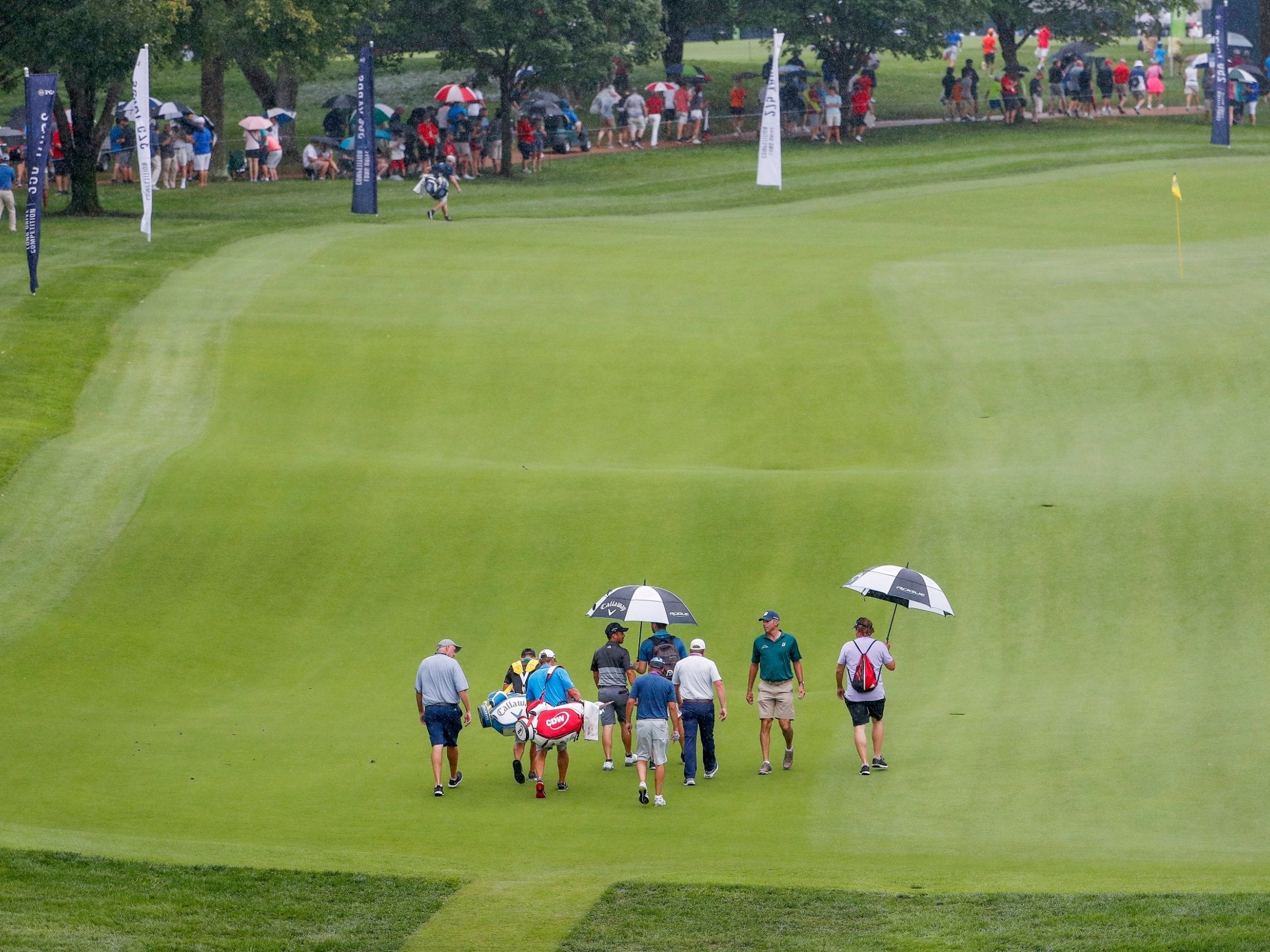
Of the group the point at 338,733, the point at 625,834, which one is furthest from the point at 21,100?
the point at 625,834

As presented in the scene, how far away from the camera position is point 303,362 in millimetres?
29250

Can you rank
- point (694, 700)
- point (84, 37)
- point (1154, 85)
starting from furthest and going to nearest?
point (1154, 85)
point (84, 37)
point (694, 700)

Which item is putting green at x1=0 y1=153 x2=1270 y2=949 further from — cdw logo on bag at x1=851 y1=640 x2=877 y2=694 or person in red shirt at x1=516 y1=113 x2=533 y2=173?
person in red shirt at x1=516 y1=113 x2=533 y2=173

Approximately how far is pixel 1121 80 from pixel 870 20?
11641 millimetres

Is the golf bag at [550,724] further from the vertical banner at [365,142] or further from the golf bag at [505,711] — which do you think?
the vertical banner at [365,142]

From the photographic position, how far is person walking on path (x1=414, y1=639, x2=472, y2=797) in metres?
15.7

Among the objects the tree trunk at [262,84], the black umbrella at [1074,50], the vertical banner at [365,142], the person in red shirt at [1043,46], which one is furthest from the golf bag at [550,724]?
the person in red shirt at [1043,46]

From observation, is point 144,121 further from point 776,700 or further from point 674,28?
point 674,28

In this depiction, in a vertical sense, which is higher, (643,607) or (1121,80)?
(1121,80)

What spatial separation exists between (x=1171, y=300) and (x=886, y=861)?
71.7ft

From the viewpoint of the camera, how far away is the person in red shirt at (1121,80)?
6175 centimetres

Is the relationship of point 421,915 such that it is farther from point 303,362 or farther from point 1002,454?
point 303,362

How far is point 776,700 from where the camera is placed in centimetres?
1645

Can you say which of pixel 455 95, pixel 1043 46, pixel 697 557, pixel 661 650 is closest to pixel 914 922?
pixel 661 650
